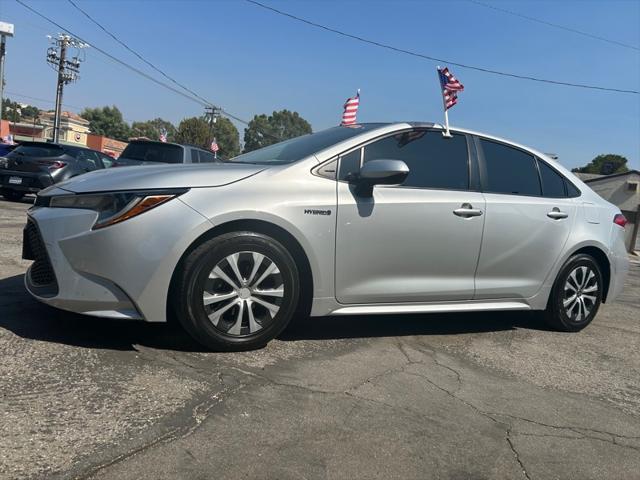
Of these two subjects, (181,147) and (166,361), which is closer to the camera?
(166,361)

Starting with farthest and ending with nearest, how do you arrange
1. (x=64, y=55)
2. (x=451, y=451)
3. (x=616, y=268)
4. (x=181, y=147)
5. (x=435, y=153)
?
(x=64, y=55) → (x=181, y=147) → (x=616, y=268) → (x=435, y=153) → (x=451, y=451)

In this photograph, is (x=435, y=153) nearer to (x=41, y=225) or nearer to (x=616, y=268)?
(x=616, y=268)

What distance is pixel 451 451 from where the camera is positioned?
8.36 ft

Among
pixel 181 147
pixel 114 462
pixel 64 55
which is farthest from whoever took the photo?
pixel 64 55

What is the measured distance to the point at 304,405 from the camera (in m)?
2.86

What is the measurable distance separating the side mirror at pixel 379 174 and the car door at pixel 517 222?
3.17 ft

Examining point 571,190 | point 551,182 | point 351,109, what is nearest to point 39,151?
point 351,109

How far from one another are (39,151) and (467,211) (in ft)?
34.2

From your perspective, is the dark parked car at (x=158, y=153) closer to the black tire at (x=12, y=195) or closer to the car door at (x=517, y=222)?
the black tire at (x=12, y=195)

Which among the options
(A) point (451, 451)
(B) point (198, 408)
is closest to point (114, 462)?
(B) point (198, 408)

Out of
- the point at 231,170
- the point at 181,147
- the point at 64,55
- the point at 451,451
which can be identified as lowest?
the point at 451,451

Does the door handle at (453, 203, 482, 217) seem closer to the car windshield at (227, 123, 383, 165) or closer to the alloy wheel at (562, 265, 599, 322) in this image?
the car windshield at (227, 123, 383, 165)

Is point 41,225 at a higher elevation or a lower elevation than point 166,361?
higher

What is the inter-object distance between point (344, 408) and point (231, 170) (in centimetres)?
161
